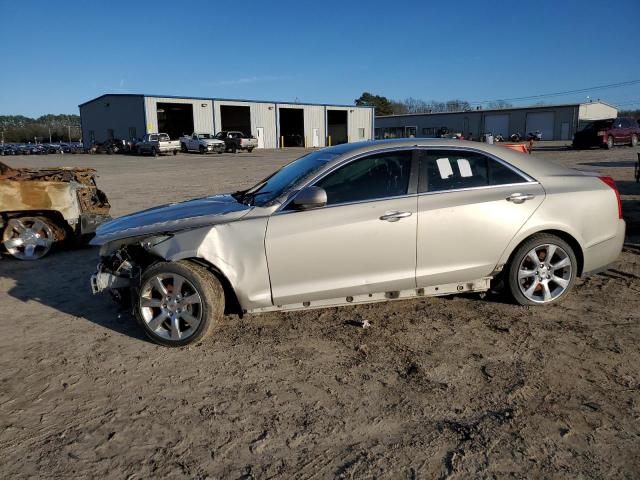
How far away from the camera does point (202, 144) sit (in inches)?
1668

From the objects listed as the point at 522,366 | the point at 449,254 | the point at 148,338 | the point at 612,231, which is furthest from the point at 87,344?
the point at 612,231

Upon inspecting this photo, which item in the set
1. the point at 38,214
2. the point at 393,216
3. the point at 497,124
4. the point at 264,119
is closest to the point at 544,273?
the point at 393,216

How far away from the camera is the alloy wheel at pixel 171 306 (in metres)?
4.10

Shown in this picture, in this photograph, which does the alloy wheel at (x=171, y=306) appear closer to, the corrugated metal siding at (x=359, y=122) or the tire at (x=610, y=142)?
the tire at (x=610, y=142)

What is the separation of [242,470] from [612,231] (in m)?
4.09

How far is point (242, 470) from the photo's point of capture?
104 inches

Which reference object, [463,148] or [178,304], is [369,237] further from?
[178,304]

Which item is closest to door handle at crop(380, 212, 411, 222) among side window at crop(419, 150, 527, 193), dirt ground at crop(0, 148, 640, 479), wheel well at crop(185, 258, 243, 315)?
side window at crop(419, 150, 527, 193)

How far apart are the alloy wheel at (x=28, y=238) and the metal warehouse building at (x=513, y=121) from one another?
55.7 m

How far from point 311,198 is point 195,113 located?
49223mm

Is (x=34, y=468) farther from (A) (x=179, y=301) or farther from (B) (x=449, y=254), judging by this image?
(B) (x=449, y=254)

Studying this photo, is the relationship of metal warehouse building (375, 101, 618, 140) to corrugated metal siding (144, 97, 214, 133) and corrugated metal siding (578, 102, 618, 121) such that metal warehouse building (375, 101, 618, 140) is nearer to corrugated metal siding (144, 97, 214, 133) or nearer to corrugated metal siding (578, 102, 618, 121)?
corrugated metal siding (578, 102, 618, 121)

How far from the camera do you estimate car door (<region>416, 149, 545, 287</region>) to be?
171 inches

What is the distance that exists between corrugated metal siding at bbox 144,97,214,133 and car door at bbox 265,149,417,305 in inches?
1829
